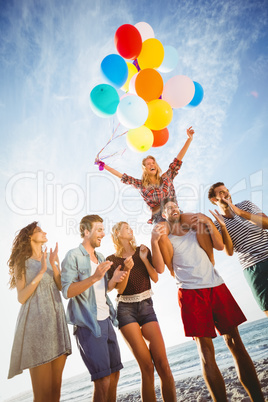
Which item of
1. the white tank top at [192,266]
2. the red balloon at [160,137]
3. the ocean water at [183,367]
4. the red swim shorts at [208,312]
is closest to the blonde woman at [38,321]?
the red swim shorts at [208,312]

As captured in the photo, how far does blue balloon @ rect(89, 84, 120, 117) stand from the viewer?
9.61 ft

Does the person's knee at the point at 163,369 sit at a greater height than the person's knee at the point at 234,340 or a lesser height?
lesser

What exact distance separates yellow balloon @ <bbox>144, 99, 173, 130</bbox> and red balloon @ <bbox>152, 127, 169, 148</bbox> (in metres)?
0.22

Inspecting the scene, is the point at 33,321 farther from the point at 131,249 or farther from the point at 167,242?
the point at 167,242

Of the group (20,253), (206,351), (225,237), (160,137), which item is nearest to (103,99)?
(160,137)

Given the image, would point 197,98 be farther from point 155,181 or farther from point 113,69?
point 155,181

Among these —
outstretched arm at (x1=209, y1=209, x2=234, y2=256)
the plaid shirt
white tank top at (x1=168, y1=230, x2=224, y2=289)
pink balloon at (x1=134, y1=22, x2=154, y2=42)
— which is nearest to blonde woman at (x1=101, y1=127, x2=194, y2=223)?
the plaid shirt

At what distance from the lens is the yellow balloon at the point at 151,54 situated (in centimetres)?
339

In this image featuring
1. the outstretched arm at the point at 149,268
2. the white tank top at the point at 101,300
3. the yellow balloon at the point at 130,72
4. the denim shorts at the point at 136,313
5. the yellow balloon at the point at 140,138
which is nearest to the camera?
the white tank top at the point at 101,300

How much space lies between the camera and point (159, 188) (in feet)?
10.4

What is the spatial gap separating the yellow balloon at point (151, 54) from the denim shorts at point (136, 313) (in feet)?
10.8

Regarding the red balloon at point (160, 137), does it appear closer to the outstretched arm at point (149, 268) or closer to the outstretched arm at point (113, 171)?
the outstretched arm at point (113, 171)

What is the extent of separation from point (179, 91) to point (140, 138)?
88cm

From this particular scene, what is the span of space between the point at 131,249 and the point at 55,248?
907mm
